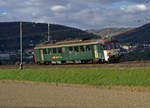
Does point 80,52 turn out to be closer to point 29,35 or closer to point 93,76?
point 93,76

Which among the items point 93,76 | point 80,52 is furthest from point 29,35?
point 93,76

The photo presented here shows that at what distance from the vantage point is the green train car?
40.8 m

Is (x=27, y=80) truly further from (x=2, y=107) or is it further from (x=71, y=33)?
(x=71, y=33)

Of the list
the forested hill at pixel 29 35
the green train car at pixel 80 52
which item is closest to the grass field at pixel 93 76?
the green train car at pixel 80 52

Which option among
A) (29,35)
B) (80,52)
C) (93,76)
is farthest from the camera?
(29,35)

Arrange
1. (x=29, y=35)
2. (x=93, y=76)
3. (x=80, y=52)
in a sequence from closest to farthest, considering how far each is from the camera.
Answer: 1. (x=93, y=76)
2. (x=80, y=52)
3. (x=29, y=35)

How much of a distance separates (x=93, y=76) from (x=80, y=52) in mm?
14841

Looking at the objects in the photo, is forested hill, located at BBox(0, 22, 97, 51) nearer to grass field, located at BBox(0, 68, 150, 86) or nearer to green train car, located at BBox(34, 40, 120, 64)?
green train car, located at BBox(34, 40, 120, 64)

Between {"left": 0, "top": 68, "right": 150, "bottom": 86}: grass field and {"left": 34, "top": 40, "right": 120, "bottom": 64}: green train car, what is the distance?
921cm

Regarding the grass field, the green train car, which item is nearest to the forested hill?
the green train car

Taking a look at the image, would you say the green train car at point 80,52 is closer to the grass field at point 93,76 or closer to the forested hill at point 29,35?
the grass field at point 93,76

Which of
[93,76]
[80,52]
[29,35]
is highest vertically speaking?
[29,35]

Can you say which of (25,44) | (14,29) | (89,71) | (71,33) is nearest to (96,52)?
(89,71)

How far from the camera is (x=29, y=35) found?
6983 inches
